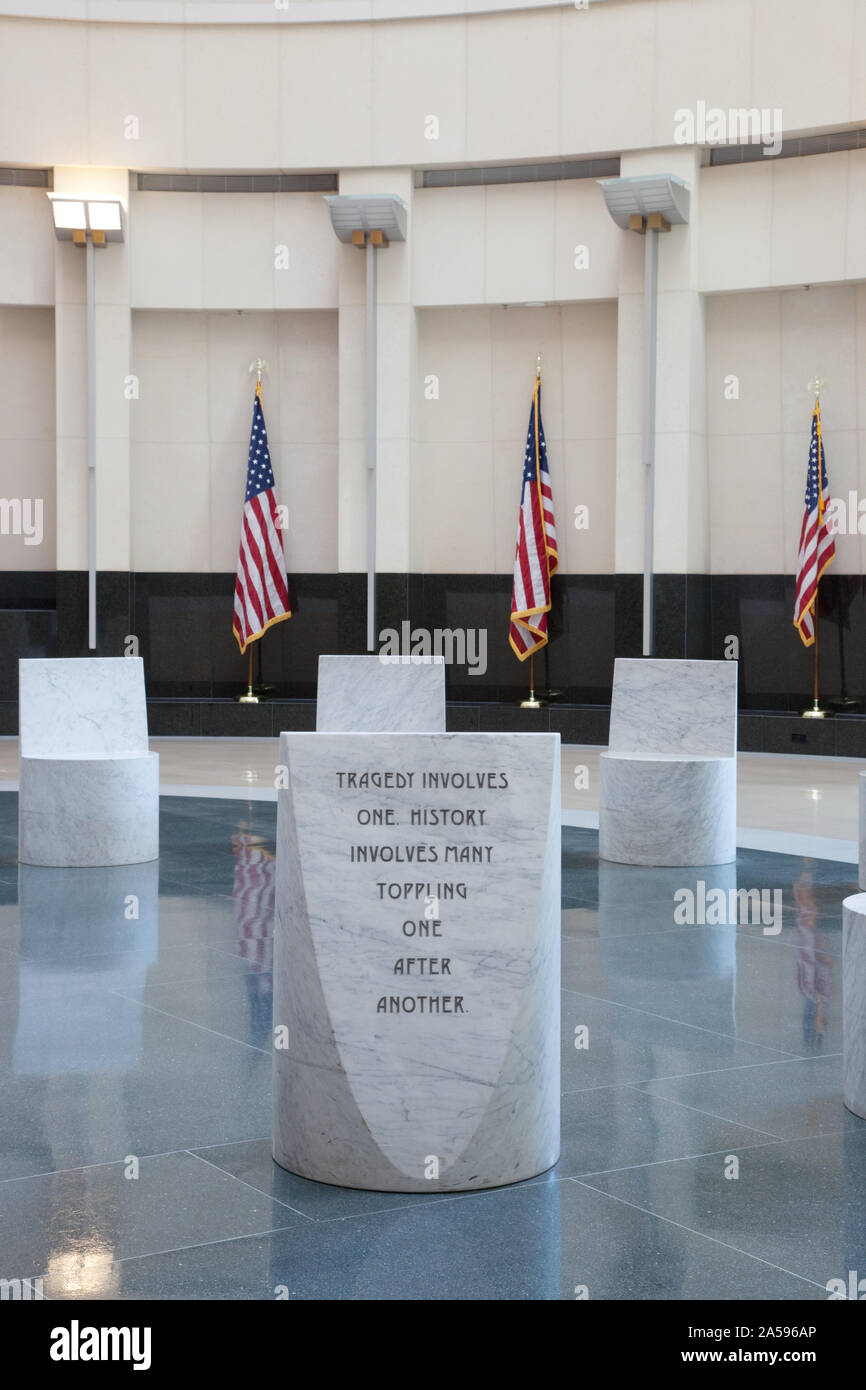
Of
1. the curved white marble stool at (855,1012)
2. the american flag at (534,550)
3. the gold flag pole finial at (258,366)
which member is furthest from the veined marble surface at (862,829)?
the gold flag pole finial at (258,366)

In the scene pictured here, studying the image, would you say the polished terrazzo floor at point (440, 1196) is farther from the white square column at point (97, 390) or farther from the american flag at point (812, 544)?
the white square column at point (97, 390)

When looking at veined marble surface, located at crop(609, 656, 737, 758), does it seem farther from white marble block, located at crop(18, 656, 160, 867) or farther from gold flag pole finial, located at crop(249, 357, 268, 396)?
gold flag pole finial, located at crop(249, 357, 268, 396)

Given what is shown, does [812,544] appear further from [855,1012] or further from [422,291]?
[855,1012]

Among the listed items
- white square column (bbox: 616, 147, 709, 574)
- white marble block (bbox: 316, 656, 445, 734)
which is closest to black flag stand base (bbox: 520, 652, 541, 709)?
white square column (bbox: 616, 147, 709, 574)

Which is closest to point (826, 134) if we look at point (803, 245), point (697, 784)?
point (803, 245)

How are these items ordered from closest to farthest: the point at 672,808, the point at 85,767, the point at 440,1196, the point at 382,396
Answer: the point at 440,1196
the point at 85,767
the point at 672,808
the point at 382,396

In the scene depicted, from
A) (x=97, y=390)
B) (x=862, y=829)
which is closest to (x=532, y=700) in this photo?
(x=97, y=390)

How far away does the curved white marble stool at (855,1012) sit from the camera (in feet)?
14.7

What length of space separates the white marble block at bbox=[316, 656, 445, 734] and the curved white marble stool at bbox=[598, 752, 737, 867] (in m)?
1.15

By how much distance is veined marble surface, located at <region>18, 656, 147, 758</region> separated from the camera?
8.88 metres

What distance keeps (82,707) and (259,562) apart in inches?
267

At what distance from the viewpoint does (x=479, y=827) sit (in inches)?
159

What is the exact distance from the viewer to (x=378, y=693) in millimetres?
9352

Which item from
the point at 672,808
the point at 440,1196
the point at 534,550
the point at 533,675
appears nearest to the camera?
the point at 440,1196
